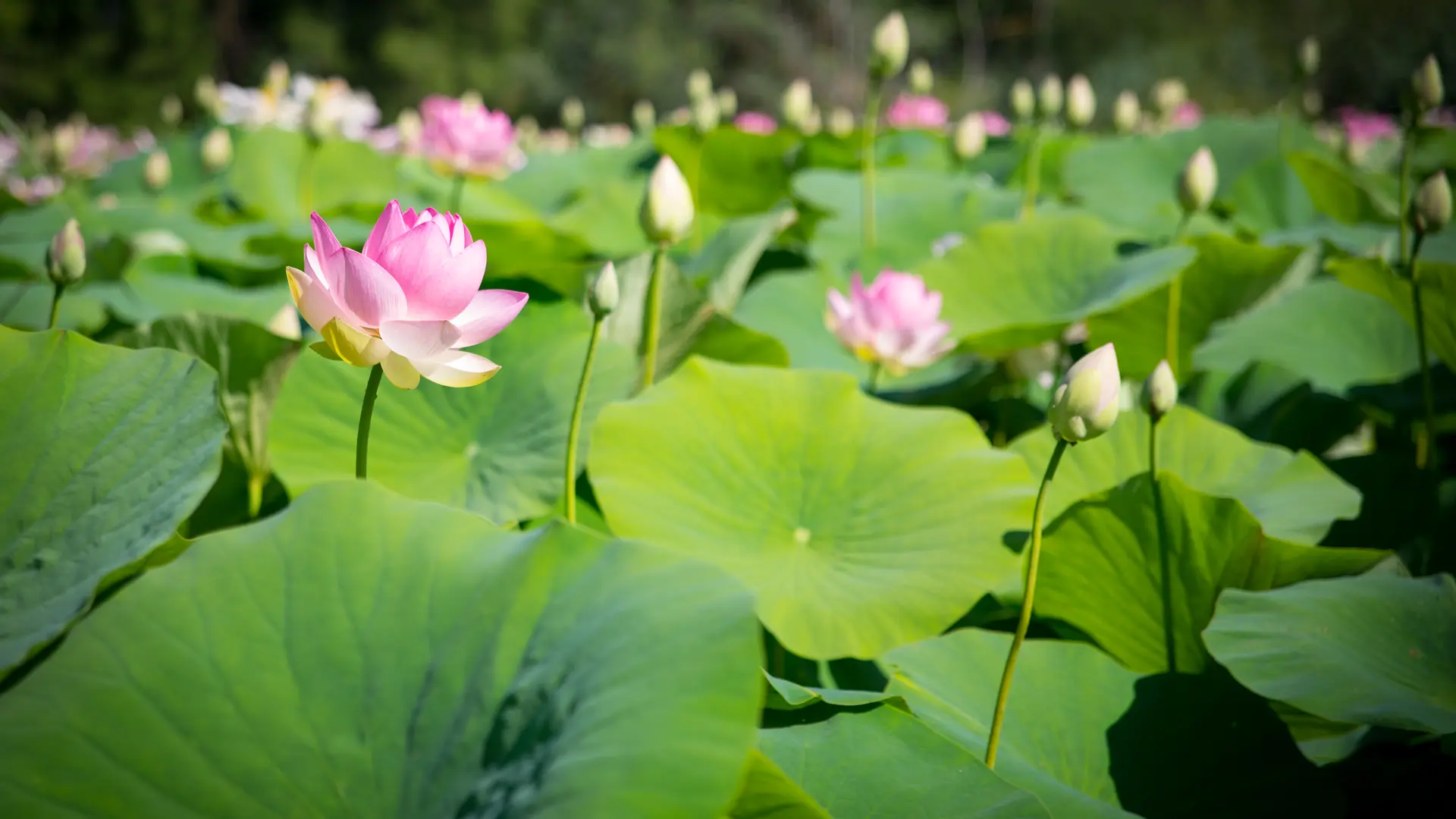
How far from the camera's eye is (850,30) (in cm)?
1190

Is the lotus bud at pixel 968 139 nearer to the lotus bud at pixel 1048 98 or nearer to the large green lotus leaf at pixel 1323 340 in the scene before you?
the lotus bud at pixel 1048 98

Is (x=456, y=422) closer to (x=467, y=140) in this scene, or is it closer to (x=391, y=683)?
(x=391, y=683)

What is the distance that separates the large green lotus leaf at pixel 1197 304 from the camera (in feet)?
4.72

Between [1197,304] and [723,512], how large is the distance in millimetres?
955

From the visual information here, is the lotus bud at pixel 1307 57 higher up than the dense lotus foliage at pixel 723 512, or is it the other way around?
the lotus bud at pixel 1307 57

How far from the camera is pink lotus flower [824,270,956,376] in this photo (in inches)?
45.7

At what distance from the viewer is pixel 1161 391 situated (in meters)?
0.86

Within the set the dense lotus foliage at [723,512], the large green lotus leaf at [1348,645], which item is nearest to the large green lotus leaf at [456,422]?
the dense lotus foliage at [723,512]

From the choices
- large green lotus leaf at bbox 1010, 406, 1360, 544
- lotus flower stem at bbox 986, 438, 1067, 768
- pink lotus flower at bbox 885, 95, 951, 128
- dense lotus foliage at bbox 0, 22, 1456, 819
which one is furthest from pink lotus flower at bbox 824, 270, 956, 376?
pink lotus flower at bbox 885, 95, 951, 128

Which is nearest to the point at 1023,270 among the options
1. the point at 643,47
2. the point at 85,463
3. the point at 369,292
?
the point at 369,292

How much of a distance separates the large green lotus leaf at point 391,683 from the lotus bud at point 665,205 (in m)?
0.51

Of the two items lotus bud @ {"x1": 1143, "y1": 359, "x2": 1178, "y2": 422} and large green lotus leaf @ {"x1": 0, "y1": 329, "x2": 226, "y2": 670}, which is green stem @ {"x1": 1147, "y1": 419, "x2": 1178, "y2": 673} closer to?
lotus bud @ {"x1": 1143, "y1": 359, "x2": 1178, "y2": 422}

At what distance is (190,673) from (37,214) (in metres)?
1.74

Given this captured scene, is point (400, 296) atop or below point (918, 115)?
atop
